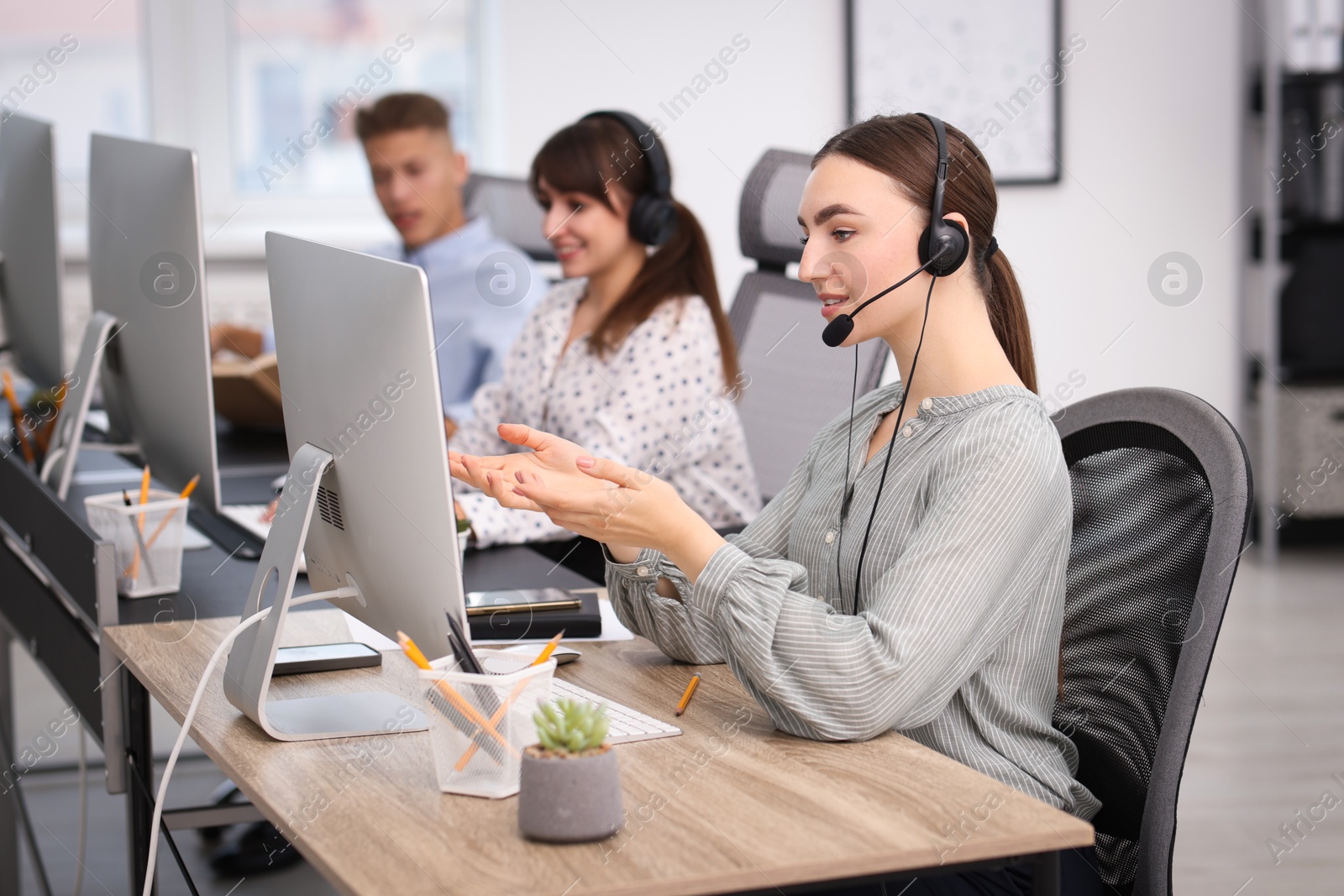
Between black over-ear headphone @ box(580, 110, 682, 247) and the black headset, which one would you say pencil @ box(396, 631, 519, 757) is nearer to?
the black headset

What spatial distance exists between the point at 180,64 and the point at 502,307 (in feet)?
6.11

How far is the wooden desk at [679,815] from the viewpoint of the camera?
0.84m

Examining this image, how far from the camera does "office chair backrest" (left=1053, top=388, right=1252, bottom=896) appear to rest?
1.11 meters

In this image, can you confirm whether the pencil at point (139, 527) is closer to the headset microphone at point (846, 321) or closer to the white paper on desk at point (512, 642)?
the white paper on desk at point (512, 642)

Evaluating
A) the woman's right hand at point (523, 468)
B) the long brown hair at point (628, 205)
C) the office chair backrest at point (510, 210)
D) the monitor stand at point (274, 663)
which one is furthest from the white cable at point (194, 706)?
the office chair backrest at point (510, 210)

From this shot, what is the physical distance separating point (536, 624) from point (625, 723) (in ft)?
0.90

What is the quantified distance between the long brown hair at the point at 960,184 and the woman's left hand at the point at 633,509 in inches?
13.8

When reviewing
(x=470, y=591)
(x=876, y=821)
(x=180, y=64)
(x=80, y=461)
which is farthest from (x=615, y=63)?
(x=876, y=821)

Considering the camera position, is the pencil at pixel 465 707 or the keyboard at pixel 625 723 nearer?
the pencil at pixel 465 707

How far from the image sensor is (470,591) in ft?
4.94

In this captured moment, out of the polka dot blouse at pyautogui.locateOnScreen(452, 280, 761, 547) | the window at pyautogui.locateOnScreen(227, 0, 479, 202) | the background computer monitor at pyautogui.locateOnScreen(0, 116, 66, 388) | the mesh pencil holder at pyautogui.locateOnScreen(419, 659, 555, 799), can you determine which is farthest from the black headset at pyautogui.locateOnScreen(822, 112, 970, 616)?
the window at pyautogui.locateOnScreen(227, 0, 479, 202)

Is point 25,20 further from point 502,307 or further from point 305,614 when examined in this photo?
point 305,614

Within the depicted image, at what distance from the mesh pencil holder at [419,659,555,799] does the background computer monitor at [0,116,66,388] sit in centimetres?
136

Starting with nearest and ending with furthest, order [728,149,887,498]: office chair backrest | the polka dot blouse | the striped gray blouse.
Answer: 1. the striped gray blouse
2. the polka dot blouse
3. [728,149,887,498]: office chair backrest
